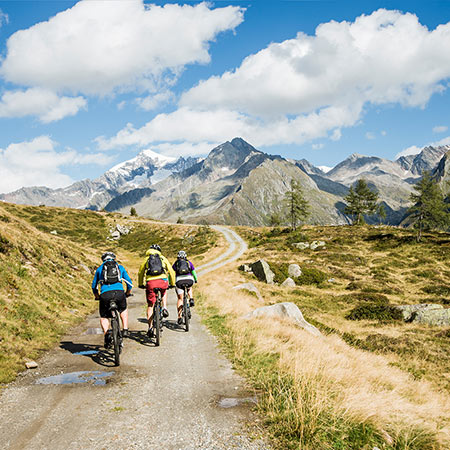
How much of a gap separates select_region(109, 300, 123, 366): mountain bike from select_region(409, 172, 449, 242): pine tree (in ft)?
171

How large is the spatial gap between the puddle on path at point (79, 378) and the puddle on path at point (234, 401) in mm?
2853

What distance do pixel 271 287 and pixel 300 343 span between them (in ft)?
68.9

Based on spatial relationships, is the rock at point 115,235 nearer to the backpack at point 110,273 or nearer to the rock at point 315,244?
the rock at point 315,244

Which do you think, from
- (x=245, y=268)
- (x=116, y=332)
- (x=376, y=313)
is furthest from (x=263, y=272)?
(x=116, y=332)

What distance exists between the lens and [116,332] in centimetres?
843

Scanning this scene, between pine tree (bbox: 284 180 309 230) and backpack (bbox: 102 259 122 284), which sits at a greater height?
pine tree (bbox: 284 180 309 230)

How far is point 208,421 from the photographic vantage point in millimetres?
5391

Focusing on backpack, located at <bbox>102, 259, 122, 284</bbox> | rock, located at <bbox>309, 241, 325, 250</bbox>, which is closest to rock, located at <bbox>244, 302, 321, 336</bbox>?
backpack, located at <bbox>102, 259, 122, 284</bbox>

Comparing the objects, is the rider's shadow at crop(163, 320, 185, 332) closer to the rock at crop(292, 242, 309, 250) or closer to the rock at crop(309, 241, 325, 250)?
the rock at crop(292, 242, 309, 250)

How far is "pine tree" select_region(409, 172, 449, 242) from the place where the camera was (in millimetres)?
48906

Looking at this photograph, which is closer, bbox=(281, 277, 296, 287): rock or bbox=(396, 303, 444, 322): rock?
bbox=(396, 303, 444, 322): rock

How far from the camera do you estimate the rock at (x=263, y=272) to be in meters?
33.3

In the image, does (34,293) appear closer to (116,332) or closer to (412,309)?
(116,332)

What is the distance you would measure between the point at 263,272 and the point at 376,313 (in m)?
13.6
